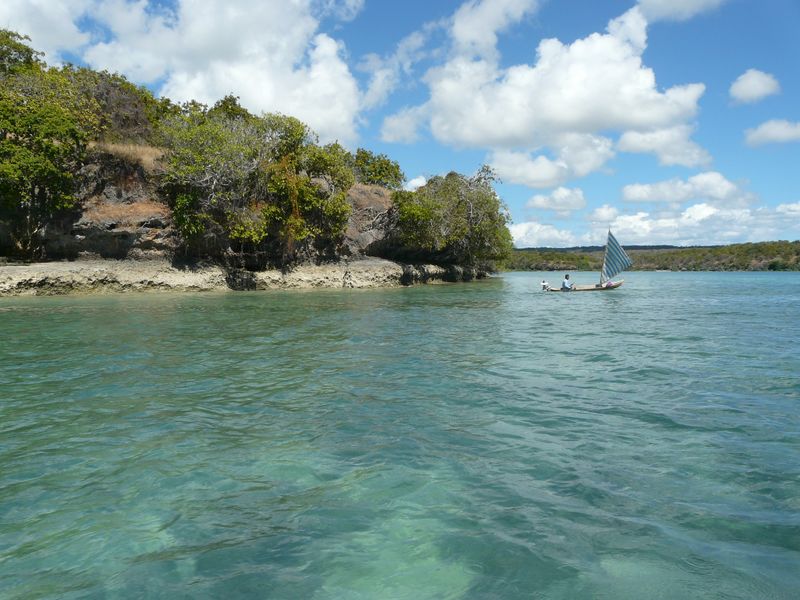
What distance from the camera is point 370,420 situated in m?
7.20

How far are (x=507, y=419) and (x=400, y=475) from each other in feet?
7.46

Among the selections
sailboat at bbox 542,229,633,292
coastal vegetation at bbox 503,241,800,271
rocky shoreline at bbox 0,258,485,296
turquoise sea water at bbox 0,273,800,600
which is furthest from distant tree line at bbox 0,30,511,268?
coastal vegetation at bbox 503,241,800,271

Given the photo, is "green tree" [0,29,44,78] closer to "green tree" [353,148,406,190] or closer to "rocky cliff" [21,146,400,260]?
"rocky cliff" [21,146,400,260]

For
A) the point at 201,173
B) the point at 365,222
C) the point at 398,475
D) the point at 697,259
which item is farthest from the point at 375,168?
the point at 697,259

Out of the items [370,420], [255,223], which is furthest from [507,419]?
[255,223]

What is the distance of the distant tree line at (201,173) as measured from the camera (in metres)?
28.2

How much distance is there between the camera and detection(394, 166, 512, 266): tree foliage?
1658 inches

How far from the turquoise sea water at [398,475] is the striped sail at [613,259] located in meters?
24.3

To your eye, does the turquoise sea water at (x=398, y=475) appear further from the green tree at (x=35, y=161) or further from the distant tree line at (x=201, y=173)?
the distant tree line at (x=201, y=173)

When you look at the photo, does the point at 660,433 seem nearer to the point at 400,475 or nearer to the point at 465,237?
the point at 400,475

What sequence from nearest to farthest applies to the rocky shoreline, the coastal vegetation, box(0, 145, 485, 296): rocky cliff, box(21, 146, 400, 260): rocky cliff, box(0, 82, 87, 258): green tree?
box(0, 82, 87, 258): green tree, the rocky shoreline, box(0, 145, 485, 296): rocky cliff, box(21, 146, 400, 260): rocky cliff, the coastal vegetation

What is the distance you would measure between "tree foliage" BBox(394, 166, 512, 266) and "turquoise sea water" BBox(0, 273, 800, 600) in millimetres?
31072

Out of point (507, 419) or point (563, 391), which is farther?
point (563, 391)

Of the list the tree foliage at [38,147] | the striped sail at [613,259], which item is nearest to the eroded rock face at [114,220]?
the tree foliage at [38,147]
